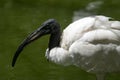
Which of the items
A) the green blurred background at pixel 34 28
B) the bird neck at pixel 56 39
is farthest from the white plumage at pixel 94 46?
the green blurred background at pixel 34 28

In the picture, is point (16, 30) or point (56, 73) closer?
point (56, 73)

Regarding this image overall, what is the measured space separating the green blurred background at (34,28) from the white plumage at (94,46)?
105cm

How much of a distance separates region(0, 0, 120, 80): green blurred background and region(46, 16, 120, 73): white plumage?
1.05 meters

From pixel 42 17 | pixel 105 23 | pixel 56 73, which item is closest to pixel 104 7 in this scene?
pixel 42 17

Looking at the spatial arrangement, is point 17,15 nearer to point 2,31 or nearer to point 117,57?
point 2,31

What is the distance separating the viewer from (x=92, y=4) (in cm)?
1196

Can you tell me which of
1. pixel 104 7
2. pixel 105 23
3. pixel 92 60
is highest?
pixel 105 23

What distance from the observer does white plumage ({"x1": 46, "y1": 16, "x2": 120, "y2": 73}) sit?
6.80 metres

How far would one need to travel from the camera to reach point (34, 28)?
10.3 meters

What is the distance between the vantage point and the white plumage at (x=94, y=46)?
680 centimetres

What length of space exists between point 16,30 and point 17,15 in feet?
3.81

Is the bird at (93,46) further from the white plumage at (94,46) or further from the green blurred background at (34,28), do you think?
the green blurred background at (34,28)

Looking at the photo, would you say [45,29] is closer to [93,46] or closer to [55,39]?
[55,39]

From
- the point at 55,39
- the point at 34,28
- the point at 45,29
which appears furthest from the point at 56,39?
the point at 34,28
